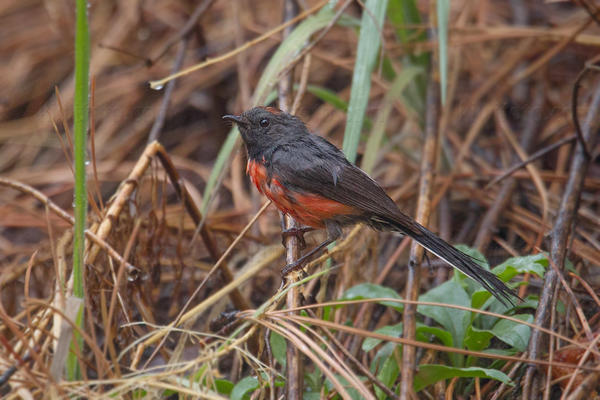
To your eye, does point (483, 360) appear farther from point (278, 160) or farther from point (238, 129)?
point (238, 129)

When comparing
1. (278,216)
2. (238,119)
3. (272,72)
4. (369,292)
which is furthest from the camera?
(278,216)

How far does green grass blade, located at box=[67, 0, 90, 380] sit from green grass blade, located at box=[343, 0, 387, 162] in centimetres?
135

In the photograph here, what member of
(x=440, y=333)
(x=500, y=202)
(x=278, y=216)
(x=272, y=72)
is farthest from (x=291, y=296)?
(x=278, y=216)

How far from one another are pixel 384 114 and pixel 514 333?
5.93 ft

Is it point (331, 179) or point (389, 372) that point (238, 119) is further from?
point (389, 372)

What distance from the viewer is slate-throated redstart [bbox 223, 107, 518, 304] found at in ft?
10.2

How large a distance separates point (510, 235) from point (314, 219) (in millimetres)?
1382

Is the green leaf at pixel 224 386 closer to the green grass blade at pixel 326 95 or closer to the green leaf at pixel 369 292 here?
the green leaf at pixel 369 292

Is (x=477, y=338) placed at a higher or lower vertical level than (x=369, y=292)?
lower

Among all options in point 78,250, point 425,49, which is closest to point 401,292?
point 425,49

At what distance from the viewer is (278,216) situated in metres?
4.57

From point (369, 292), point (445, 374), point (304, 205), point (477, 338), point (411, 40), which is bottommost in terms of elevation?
point (445, 374)

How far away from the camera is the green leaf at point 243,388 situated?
2447 millimetres

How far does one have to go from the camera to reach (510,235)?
A: 3.83 metres
